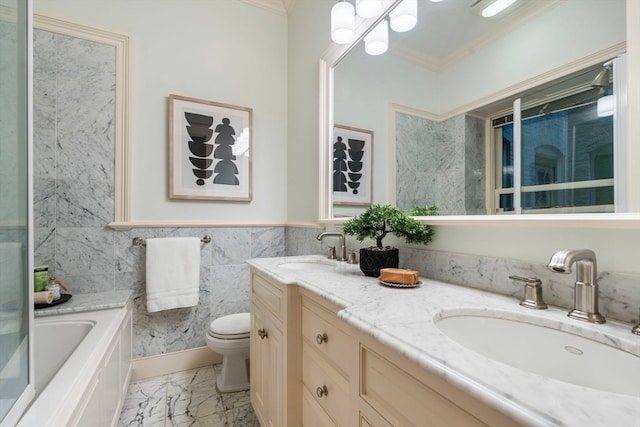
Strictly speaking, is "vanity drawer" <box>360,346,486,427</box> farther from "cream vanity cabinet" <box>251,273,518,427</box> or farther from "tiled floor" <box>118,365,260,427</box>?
"tiled floor" <box>118,365,260,427</box>

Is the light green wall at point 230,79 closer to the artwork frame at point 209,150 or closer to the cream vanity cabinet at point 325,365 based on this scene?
the artwork frame at point 209,150

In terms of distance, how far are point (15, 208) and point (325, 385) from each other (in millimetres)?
1074

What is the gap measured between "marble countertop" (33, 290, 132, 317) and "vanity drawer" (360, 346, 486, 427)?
162 centimetres

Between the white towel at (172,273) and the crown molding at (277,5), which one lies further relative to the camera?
the crown molding at (277,5)

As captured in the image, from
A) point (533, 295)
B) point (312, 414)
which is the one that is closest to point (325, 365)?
point (312, 414)

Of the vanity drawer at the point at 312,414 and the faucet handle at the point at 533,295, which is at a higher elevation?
the faucet handle at the point at 533,295

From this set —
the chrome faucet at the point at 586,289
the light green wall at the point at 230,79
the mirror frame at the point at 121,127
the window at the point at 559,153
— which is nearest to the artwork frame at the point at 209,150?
the light green wall at the point at 230,79

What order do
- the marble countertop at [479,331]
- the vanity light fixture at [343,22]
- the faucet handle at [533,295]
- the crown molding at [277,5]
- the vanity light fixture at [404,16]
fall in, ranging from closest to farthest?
the marble countertop at [479,331], the faucet handle at [533,295], the vanity light fixture at [404,16], the vanity light fixture at [343,22], the crown molding at [277,5]

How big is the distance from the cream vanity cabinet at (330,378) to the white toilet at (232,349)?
30cm

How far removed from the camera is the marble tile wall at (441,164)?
1.04m

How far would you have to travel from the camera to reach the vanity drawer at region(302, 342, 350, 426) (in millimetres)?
788

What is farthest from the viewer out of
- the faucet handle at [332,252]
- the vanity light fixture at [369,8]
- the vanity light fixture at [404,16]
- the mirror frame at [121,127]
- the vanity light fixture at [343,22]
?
the mirror frame at [121,127]

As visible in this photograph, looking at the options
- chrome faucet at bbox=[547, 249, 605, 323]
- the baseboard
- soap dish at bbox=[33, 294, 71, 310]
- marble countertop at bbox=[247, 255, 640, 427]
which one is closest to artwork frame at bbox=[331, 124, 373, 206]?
marble countertop at bbox=[247, 255, 640, 427]

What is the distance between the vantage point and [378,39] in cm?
151
